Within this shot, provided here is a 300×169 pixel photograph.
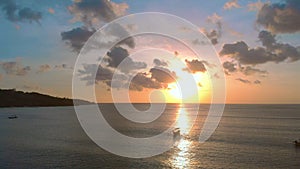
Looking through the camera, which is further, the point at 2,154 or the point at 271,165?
the point at 2,154

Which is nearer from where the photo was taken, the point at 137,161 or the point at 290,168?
the point at 290,168

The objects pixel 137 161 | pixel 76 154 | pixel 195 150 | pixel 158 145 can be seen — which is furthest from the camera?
pixel 158 145

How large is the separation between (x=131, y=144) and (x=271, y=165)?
45.2 metres

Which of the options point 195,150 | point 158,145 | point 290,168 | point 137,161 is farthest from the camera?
point 158,145

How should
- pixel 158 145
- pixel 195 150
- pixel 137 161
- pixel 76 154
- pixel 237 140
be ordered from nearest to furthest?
pixel 137 161
pixel 76 154
pixel 195 150
pixel 158 145
pixel 237 140

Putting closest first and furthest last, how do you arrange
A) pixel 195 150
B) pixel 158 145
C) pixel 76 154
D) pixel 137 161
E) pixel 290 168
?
pixel 290 168, pixel 137 161, pixel 76 154, pixel 195 150, pixel 158 145

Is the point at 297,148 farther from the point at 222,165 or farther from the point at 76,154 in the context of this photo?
the point at 76,154

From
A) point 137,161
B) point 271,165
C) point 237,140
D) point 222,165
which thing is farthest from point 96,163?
point 237,140

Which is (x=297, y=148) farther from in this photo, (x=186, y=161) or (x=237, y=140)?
(x=186, y=161)

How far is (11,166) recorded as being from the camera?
6575cm

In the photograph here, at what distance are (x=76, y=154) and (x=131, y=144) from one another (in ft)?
77.2

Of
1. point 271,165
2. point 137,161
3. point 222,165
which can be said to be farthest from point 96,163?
point 271,165

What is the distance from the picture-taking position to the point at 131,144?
97438 millimetres

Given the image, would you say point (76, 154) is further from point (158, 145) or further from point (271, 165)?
point (271, 165)
